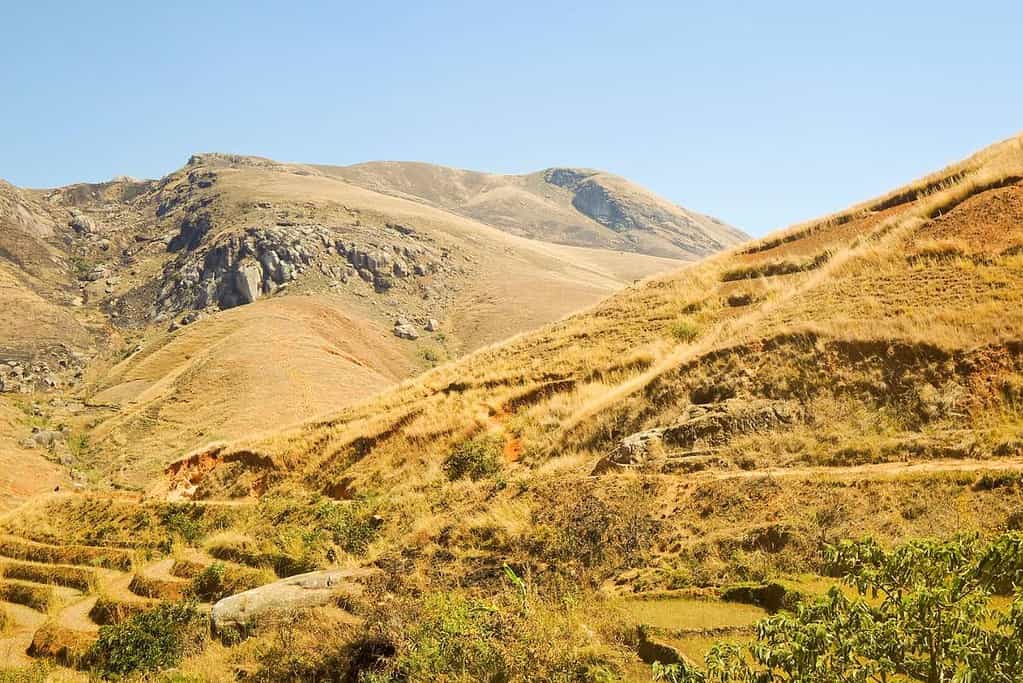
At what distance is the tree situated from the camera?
160 inches

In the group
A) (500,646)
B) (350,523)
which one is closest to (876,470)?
(500,646)

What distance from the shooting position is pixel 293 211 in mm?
99125

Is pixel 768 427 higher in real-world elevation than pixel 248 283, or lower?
lower

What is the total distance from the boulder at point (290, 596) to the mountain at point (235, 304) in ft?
98.5

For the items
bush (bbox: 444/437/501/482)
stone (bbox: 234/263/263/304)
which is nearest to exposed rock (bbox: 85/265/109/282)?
stone (bbox: 234/263/263/304)

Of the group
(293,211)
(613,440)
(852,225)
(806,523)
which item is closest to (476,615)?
(806,523)

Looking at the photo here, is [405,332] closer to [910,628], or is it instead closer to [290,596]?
[290,596]

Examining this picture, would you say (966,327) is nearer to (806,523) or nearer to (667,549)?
(806,523)

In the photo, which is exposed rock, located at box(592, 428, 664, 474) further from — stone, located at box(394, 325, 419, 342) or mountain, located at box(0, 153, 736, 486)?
stone, located at box(394, 325, 419, 342)

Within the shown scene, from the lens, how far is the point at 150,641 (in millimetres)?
11461

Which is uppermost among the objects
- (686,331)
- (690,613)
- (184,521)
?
(686,331)

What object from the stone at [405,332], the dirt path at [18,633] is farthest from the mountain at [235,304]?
the dirt path at [18,633]

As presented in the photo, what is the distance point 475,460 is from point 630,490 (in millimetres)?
6080

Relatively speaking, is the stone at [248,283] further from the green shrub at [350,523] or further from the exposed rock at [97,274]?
the green shrub at [350,523]
